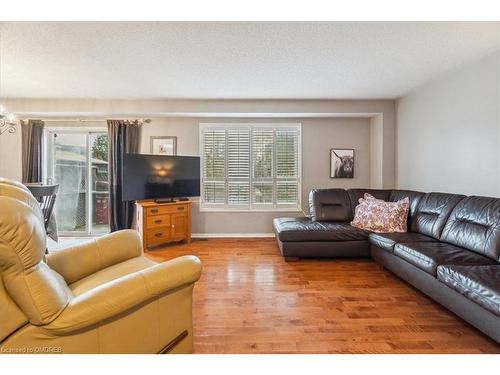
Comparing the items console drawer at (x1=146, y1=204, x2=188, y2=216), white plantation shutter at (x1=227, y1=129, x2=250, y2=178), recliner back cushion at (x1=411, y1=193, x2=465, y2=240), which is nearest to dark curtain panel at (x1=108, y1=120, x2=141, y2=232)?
console drawer at (x1=146, y1=204, x2=188, y2=216)

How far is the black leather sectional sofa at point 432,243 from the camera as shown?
1.77 metres

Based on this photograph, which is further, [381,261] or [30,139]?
[30,139]

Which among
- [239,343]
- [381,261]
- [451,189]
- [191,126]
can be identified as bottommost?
[239,343]

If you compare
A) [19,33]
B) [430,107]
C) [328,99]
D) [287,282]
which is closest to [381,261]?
[287,282]

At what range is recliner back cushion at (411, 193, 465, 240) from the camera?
279cm

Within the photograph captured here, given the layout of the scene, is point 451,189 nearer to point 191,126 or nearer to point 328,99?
point 328,99

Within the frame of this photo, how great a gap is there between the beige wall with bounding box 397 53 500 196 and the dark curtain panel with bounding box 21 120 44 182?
238 inches

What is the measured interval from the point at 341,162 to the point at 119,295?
167 inches

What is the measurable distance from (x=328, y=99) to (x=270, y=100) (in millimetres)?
949

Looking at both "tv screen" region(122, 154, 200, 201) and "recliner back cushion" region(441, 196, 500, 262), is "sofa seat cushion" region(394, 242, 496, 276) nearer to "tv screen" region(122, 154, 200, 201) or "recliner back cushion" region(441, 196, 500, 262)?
"recliner back cushion" region(441, 196, 500, 262)

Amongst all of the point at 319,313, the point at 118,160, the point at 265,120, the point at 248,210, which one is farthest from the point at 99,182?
the point at 319,313

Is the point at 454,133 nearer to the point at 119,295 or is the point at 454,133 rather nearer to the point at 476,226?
the point at 476,226

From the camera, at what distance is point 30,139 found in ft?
14.0

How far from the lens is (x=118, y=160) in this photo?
14.3 feet
